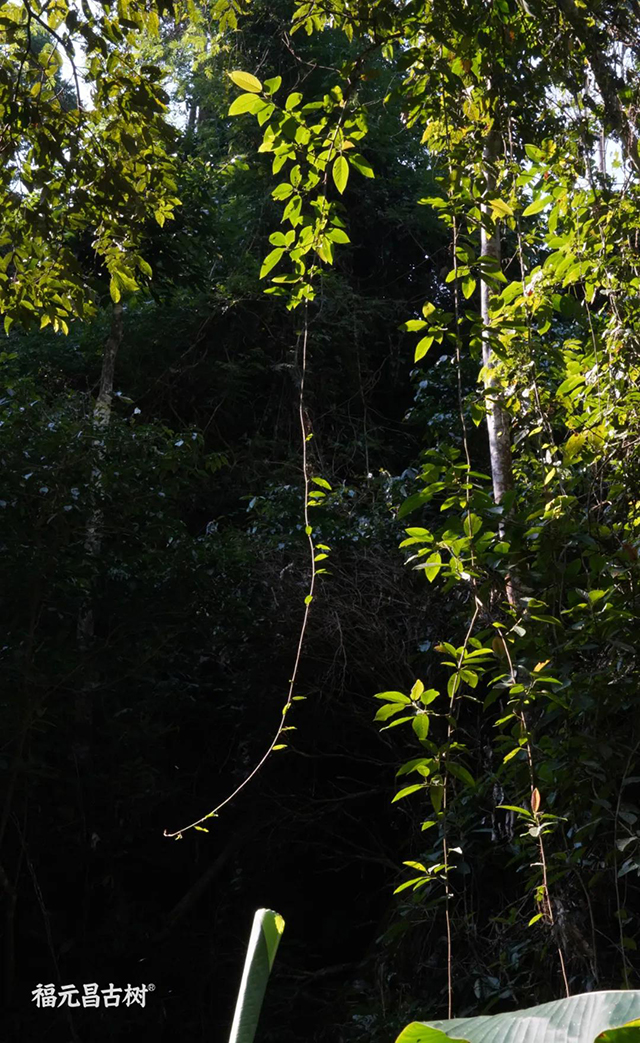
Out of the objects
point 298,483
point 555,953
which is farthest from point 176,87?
point 555,953

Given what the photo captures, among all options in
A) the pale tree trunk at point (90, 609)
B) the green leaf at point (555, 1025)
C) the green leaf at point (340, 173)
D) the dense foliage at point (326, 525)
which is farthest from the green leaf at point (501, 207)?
the pale tree trunk at point (90, 609)

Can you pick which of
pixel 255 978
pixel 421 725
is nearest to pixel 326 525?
pixel 421 725

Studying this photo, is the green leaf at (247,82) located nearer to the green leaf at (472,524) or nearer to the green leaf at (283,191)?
the green leaf at (283,191)

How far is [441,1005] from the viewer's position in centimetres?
308

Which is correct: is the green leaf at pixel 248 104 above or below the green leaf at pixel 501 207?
above

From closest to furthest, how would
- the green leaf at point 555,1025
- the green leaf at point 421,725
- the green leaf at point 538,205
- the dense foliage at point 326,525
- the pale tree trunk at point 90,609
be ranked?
1. the green leaf at point 555,1025
2. the green leaf at point 421,725
3. the dense foliage at point 326,525
4. the green leaf at point 538,205
5. the pale tree trunk at point 90,609

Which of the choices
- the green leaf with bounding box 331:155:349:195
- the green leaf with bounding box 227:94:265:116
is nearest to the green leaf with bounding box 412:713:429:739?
the green leaf with bounding box 331:155:349:195

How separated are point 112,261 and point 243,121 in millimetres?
4812

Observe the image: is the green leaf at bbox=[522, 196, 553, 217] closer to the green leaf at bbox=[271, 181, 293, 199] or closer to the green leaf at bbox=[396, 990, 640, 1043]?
the green leaf at bbox=[271, 181, 293, 199]

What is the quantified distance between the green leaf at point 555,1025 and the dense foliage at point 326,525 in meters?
0.81

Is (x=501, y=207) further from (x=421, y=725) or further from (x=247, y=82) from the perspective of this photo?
(x=421, y=725)

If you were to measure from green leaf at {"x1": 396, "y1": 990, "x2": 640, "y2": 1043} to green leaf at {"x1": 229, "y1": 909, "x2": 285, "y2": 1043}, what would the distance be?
0.31 ft

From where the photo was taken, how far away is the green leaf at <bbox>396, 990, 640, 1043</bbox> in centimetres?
61

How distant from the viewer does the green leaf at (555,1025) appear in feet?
2.00
